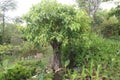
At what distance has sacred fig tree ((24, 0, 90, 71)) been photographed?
6.47 meters

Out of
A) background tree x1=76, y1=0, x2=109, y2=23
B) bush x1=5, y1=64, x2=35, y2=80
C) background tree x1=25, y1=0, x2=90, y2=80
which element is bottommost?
bush x1=5, y1=64, x2=35, y2=80

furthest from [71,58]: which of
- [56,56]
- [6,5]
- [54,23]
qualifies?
[6,5]

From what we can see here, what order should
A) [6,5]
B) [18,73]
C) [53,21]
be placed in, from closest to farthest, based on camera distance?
[18,73]
[53,21]
[6,5]

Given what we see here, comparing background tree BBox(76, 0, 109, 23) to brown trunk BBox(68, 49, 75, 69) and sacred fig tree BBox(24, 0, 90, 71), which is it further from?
sacred fig tree BBox(24, 0, 90, 71)

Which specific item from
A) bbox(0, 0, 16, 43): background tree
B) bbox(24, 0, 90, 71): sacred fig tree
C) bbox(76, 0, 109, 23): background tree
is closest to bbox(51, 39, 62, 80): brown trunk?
bbox(24, 0, 90, 71): sacred fig tree

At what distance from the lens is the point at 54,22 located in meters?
6.68

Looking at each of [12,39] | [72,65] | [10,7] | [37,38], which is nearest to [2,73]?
[37,38]

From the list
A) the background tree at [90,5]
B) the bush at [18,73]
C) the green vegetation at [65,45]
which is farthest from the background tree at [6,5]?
the bush at [18,73]

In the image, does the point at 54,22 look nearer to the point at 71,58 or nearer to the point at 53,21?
the point at 53,21

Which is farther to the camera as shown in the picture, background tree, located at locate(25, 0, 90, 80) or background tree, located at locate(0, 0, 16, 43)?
background tree, located at locate(0, 0, 16, 43)

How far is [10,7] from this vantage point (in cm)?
1350

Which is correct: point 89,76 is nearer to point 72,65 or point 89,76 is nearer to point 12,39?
point 72,65

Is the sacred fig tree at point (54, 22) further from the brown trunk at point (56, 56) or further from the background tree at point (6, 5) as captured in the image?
the background tree at point (6, 5)

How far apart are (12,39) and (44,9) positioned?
23.0 ft
